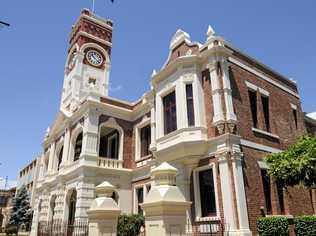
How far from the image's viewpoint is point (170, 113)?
16.5 metres

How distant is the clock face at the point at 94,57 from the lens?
3185 centimetres

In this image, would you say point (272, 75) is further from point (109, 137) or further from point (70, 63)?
point (70, 63)

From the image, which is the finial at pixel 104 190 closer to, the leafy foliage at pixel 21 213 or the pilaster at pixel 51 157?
the pilaster at pixel 51 157

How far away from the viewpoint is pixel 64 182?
21828mm

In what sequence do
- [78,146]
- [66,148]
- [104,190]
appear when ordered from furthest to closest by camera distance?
[78,146], [66,148], [104,190]

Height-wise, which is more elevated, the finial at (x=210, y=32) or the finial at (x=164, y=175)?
the finial at (x=210, y=32)

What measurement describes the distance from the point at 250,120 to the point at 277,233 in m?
5.66

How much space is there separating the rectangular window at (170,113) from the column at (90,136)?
6233mm

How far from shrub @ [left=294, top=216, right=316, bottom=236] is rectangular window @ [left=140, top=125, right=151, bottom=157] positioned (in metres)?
11.3

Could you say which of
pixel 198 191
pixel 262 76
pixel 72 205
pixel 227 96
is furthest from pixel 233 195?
pixel 72 205

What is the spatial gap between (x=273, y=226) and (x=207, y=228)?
2.83 m

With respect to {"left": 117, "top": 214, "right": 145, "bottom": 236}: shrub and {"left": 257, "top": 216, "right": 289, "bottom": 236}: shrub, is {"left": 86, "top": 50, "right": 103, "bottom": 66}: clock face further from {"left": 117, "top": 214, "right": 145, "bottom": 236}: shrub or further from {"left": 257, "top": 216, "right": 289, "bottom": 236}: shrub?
{"left": 257, "top": 216, "right": 289, "bottom": 236}: shrub

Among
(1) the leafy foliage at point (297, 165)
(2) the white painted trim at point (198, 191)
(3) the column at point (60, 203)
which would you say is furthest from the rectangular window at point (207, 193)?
(3) the column at point (60, 203)

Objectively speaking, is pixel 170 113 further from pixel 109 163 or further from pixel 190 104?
pixel 109 163
